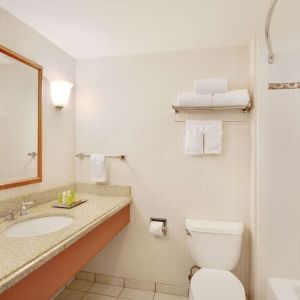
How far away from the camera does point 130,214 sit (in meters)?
2.26

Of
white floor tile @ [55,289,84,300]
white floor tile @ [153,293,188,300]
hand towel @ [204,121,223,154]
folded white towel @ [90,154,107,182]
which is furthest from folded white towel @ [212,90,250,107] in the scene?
white floor tile @ [55,289,84,300]

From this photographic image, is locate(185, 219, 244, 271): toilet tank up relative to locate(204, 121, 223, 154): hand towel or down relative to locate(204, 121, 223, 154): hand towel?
down

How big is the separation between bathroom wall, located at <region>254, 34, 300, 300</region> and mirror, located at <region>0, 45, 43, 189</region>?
5.66 feet

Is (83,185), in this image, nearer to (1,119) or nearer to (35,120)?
(35,120)

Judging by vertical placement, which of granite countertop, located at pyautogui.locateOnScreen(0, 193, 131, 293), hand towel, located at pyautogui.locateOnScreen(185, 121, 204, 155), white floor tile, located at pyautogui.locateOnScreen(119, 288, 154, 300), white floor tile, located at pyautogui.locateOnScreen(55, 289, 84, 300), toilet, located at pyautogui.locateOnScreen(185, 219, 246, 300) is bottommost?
white floor tile, located at pyautogui.locateOnScreen(55, 289, 84, 300)

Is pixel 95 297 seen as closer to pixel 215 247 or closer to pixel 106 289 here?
pixel 106 289

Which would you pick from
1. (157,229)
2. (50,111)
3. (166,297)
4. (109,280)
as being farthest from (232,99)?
(109,280)

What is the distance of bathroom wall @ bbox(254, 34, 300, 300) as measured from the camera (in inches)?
69.6

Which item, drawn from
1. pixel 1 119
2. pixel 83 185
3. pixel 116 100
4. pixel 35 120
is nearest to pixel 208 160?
pixel 116 100

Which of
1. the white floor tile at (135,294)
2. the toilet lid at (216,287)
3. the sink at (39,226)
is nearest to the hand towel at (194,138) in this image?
the toilet lid at (216,287)

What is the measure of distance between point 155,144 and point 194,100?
542 millimetres

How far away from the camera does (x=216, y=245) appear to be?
6.04ft

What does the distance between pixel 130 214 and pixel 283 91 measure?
1.66 metres

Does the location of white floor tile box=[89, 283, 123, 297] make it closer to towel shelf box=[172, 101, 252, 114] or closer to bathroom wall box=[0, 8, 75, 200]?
bathroom wall box=[0, 8, 75, 200]
